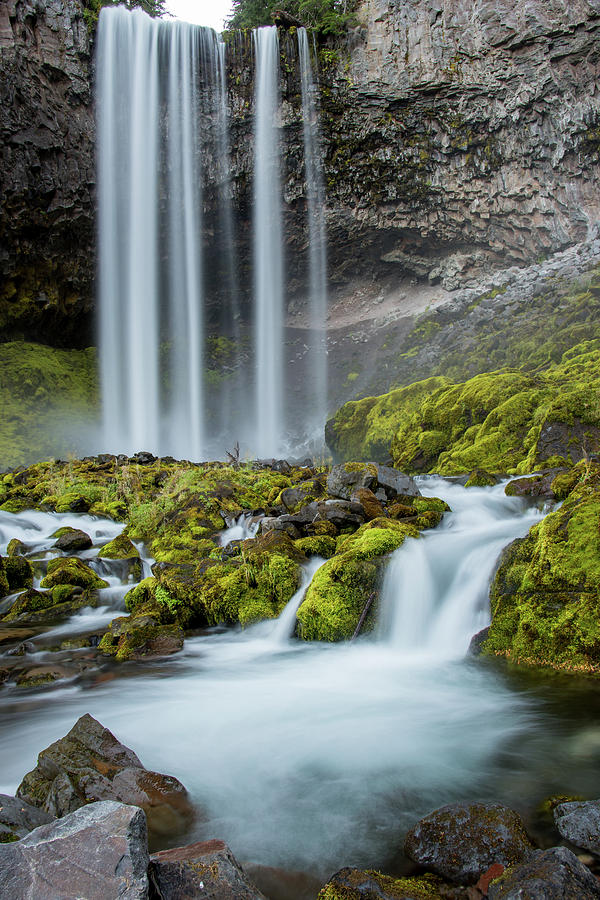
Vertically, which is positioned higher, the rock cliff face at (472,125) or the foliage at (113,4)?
the foliage at (113,4)

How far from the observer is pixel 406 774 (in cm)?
294

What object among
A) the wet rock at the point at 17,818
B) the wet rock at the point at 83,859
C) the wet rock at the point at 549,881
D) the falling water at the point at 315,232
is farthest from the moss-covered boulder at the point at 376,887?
the falling water at the point at 315,232

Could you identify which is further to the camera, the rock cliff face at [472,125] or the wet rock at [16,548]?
the rock cliff face at [472,125]

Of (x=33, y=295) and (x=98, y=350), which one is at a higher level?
(x=33, y=295)

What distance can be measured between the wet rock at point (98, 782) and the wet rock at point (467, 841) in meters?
1.14

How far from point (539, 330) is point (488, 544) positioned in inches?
529

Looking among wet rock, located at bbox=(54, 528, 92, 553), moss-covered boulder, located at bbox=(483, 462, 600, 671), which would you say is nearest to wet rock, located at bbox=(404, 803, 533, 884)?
moss-covered boulder, located at bbox=(483, 462, 600, 671)

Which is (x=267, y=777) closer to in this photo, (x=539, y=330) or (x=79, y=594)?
(x=79, y=594)

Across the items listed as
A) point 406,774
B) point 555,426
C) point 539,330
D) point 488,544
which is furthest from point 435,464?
point 406,774

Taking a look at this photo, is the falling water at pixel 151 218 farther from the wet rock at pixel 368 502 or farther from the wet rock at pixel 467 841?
the wet rock at pixel 467 841

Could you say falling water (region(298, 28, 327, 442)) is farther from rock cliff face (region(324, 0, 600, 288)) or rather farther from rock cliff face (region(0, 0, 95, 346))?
rock cliff face (region(0, 0, 95, 346))

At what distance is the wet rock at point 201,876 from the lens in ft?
5.30

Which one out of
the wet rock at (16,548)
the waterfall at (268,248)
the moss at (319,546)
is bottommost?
the wet rock at (16,548)

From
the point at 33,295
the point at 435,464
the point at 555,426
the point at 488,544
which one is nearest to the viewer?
the point at 488,544
